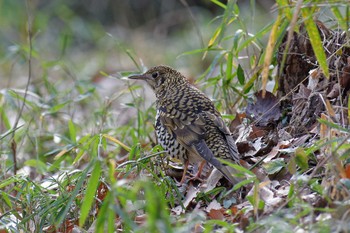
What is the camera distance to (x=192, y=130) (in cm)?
529

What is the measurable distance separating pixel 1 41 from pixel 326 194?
9.61 metres

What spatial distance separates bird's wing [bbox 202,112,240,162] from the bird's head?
66 centimetres

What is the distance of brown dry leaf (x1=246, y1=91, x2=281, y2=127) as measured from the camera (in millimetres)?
5629

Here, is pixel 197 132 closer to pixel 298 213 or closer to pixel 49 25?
pixel 298 213

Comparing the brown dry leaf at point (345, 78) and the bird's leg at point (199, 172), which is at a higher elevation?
the brown dry leaf at point (345, 78)

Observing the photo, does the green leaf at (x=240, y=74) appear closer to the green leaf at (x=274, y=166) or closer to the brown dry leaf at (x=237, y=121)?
the brown dry leaf at (x=237, y=121)

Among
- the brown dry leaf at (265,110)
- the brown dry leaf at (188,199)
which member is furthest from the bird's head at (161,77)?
the brown dry leaf at (188,199)

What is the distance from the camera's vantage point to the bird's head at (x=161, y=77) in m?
5.99

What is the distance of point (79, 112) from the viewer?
30.3 ft

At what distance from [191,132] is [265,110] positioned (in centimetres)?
69

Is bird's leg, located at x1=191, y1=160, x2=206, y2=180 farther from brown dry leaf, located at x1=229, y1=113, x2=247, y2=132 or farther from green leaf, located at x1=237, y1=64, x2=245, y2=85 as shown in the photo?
green leaf, located at x1=237, y1=64, x2=245, y2=85

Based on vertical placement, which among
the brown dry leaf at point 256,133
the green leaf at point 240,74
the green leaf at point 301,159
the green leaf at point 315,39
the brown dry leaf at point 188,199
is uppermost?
the green leaf at point 315,39

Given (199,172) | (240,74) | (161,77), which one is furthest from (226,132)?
(161,77)

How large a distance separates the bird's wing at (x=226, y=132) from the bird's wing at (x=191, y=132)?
0.06 metres
